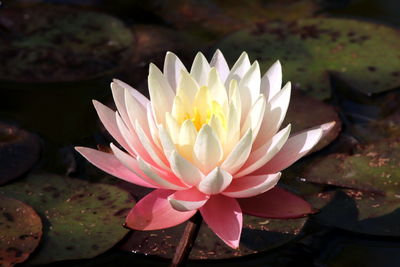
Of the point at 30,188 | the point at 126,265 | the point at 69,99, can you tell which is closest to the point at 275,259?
the point at 126,265

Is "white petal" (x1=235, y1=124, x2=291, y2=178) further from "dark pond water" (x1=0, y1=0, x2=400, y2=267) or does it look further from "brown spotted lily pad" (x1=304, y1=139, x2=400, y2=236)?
"brown spotted lily pad" (x1=304, y1=139, x2=400, y2=236)

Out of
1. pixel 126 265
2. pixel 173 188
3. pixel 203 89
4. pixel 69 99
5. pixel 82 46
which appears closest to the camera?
pixel 173 188

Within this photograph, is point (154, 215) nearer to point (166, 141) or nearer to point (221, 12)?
point (166, 141)

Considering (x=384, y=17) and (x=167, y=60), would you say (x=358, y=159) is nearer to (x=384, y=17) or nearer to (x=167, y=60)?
(x=167, y=60)

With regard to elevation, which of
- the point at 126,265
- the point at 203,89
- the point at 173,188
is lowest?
the point at 126,265

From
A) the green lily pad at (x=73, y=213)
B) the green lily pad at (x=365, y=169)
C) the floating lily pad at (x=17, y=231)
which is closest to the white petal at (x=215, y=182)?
the green lily pad at (x=73, y=213)

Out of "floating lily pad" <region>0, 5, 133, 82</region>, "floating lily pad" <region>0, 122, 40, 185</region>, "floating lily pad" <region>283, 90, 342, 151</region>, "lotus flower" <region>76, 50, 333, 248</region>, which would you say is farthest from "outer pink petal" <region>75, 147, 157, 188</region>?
"floating lily pad" <region>0, 5, 133, 82</region>

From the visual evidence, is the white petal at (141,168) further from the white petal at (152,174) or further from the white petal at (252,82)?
the white petal at (252,82)
